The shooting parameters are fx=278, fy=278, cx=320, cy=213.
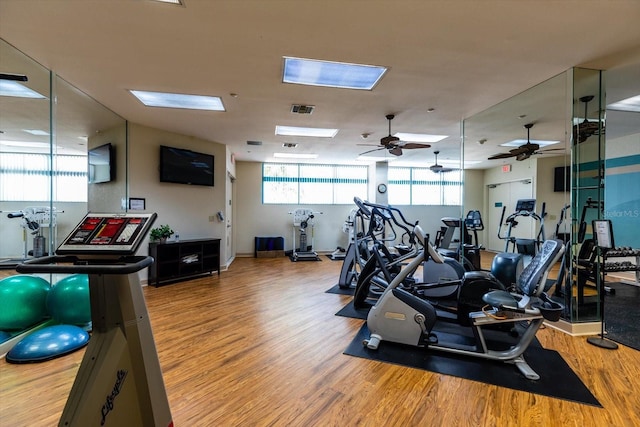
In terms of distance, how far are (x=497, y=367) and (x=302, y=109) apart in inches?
156

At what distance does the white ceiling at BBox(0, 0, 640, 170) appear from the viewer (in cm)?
218

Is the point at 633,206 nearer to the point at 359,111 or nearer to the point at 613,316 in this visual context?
the point at 613,316

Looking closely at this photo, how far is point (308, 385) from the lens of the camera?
2246 mm

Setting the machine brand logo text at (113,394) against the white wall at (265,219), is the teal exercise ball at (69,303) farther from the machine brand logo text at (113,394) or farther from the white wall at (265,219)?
the white wall at (265,219)

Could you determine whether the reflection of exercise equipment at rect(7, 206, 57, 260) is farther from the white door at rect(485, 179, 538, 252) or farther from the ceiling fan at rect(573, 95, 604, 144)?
the white door at rect(485, 179, 538, 252)

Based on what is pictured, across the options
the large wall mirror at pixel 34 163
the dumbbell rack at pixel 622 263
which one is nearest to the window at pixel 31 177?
the large wall mirror at pixel 34 163

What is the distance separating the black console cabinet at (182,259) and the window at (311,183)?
3.12 meters

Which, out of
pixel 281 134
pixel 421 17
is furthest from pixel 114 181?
pixel 421 17

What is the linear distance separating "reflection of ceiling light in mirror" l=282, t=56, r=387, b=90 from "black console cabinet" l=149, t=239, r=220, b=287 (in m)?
3.94

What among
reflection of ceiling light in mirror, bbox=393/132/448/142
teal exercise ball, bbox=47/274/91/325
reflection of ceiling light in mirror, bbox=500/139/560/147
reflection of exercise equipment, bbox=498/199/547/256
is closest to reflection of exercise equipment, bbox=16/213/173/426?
teal exercise ball, bbox=47/274/91/325

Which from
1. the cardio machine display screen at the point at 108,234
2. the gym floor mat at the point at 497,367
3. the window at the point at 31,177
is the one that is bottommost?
the gym floor mat at the point at 497,367

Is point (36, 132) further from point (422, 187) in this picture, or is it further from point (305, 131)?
point (422, 187)

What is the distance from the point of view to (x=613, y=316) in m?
3.79

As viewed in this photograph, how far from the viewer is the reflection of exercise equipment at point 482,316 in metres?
2.41
